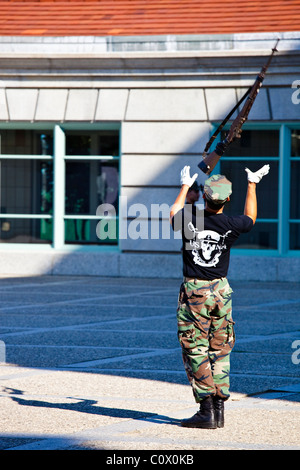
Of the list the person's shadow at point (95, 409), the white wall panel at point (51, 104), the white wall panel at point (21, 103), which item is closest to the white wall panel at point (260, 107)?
the white wall panel at point (51, 104)

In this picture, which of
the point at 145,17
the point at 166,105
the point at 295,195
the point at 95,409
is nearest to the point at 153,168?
the point at 166,105

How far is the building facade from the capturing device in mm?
17781

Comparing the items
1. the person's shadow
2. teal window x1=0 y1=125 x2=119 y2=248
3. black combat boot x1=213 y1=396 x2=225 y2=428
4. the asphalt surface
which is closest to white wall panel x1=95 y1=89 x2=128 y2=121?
teal window x1=0 y1=125 x2=119 y2=248

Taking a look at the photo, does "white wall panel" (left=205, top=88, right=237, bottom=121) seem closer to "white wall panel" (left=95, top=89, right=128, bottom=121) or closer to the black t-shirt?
"white wall panel" (left=95, top=89, right=128, bottom=121)

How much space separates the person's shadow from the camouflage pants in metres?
0.42

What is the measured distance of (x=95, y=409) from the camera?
21.7 ft

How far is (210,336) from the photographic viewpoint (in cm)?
612

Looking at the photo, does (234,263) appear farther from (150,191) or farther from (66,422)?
(66,422)

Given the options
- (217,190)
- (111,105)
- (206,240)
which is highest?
(111,105)

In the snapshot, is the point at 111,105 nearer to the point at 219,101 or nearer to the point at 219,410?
the point at 219,101

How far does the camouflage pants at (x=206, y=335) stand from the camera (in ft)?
19.6

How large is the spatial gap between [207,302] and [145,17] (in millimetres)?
14040

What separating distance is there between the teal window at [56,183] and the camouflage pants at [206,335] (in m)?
12.9

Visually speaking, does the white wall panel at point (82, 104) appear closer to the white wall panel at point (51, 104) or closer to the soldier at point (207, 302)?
the white wall panel at point (51, 104)
